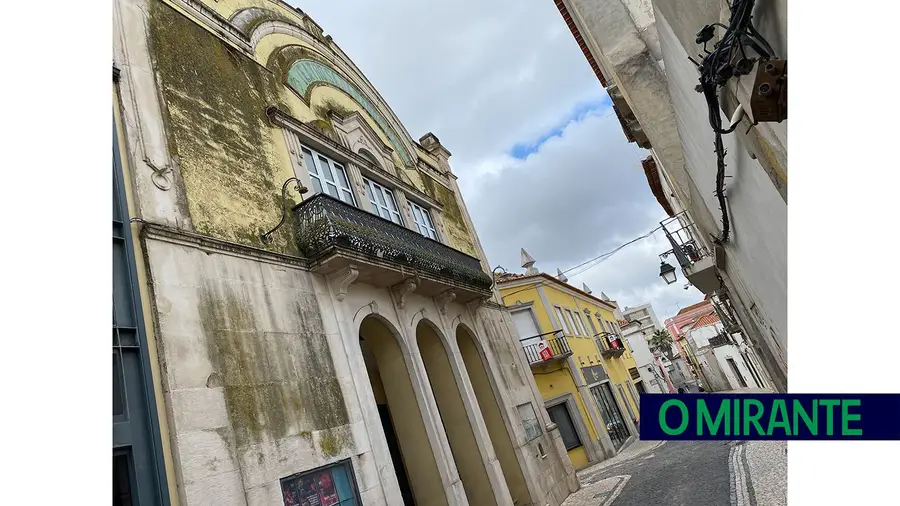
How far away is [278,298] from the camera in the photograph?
291 inches

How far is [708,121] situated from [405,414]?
733cm

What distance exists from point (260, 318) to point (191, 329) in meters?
1.14

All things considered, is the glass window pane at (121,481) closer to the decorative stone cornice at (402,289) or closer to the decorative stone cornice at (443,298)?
the decorative stone cornice at (402,289)

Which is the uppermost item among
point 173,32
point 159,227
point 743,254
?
point 173,32

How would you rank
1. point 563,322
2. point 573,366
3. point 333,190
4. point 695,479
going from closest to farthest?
point 333,190 < point 695,479 < point 573,366 < point 563,322

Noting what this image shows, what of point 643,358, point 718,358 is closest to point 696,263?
point 643,358

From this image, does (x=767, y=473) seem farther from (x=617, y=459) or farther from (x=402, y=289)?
(x=617, y=459)

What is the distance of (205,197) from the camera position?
712 centimetres

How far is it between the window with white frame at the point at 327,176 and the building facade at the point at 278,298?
0.16 ft

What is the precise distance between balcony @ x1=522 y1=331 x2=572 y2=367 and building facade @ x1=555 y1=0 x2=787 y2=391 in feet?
28.7

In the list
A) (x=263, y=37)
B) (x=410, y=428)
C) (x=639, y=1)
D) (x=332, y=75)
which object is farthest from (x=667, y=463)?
(x=263, y=37)

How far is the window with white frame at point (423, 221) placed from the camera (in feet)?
46.2

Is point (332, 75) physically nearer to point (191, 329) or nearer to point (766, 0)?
point (191, 329)

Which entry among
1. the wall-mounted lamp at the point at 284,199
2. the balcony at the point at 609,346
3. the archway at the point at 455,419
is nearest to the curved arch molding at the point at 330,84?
the wall-mounted lamp at the point at 284,199
